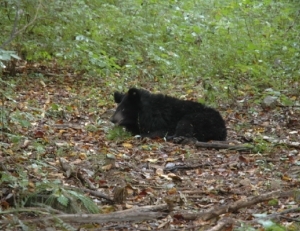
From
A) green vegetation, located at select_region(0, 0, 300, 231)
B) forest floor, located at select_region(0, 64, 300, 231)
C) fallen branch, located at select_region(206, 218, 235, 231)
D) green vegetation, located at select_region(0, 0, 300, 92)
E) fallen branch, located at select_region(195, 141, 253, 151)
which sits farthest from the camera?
green vegetation, located at select_region(0, 0, 300, 92)

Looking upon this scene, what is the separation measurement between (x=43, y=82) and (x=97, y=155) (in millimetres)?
6019

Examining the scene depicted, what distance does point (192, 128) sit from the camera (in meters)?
9.57

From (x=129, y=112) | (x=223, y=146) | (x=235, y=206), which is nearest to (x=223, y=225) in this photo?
(x=235, y=206)

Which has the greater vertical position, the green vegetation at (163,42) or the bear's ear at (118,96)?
the green vegetation at (163,42)

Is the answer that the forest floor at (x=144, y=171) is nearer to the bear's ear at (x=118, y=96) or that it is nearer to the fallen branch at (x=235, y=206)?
the fallen branch at (x=235, y=206)

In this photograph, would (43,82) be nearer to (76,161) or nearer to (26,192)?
(76,161)

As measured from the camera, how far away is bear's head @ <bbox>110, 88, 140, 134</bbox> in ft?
32.9

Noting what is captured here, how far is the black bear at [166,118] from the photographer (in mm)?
9555

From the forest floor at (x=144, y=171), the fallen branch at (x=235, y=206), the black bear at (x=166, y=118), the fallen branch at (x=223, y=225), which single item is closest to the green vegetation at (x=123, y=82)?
the forest floor at (x=144, y=171)

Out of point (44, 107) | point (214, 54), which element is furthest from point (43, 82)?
point (214, 54)

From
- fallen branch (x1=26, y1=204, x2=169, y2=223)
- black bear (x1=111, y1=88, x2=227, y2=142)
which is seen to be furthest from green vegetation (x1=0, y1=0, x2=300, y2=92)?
fallen branch (x1=26, y1=204, x2=169, y2=223)

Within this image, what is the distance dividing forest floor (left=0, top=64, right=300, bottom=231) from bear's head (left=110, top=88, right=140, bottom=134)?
1.03 ft

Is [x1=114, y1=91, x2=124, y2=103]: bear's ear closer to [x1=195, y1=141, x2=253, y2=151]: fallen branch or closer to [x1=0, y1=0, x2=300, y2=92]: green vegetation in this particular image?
[x1=0, y1=0, x2=300, y2=92]: green vegetation

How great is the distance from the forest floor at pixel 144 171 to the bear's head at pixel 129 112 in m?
0.31
